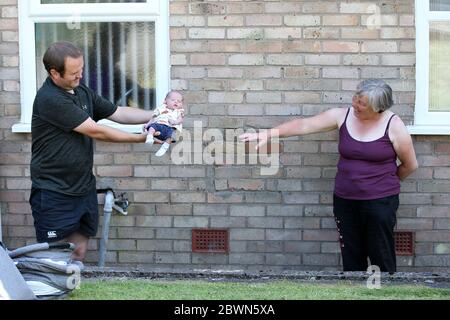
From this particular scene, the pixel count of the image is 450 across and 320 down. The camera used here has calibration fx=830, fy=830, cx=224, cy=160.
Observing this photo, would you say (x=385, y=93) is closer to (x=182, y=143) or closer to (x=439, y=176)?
(x=439, y=176)

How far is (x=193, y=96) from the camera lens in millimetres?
5965

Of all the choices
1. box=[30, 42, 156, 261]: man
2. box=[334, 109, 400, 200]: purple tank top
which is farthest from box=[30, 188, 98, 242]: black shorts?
box=[334, 109, 400, 200]: purple tank top

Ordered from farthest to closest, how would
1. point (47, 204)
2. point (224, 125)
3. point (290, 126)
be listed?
1. point (224, 125)
2. point (290, 126)
3. point (47, 204)

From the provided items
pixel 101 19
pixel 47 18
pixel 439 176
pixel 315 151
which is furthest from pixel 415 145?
pixel 47 18

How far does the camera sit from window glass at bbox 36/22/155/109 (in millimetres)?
6086

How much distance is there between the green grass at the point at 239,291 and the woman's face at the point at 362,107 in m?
1.73

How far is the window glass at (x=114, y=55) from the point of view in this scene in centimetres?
609

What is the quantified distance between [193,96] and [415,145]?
1.62 m

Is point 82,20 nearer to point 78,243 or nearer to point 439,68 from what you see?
point 78,243

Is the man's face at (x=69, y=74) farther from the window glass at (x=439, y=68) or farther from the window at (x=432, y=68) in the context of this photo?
the window glass at (x=439, y=68)

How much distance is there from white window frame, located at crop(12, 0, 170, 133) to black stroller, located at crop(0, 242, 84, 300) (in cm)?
246

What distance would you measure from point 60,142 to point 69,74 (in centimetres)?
42

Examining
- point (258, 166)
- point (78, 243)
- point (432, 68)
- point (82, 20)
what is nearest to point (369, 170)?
point (258, 166)

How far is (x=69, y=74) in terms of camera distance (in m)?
4.79
